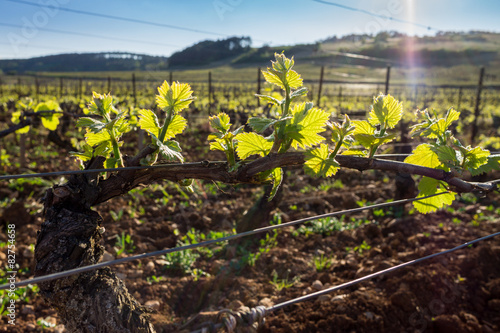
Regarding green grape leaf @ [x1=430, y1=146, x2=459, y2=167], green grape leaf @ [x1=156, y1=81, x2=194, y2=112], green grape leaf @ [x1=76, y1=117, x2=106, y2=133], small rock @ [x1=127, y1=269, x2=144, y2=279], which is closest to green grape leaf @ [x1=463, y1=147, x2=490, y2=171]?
green grape leaf @ [x1=430, y1=146, x2=459, y2=167]

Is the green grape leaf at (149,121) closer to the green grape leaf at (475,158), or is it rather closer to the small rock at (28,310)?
the green grape leaf at (475,158)

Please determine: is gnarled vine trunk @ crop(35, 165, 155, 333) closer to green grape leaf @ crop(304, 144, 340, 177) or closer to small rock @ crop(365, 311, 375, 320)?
green grape leaf @ crop(304, 144, 340, 177)

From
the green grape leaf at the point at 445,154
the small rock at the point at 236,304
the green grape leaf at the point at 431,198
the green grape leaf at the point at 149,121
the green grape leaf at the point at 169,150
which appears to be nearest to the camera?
the green grape leaf at the point at 169,150

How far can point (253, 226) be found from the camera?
4074mm

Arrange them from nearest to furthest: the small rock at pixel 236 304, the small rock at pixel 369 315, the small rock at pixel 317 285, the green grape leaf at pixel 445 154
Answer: the green grape leaf at pixel 445 154 < the small rock at pixel 369 315 < the small rock at pixel 236 304 < the small rock at pixel 317 285

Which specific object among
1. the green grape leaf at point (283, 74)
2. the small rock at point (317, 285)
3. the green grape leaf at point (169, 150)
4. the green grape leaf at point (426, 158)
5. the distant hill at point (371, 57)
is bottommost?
the small rock at point (317, 285)

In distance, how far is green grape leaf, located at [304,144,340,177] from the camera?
3.71 ft

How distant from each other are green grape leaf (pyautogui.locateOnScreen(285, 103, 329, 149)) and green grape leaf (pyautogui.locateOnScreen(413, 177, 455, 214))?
60 centimetres

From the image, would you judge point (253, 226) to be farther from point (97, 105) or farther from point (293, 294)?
point (97, 105)

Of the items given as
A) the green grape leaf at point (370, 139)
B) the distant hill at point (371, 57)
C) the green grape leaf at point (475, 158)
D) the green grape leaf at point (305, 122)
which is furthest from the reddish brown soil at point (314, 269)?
the distant hill at point (371, 57)

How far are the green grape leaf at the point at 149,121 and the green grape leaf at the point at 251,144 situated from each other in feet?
0.97

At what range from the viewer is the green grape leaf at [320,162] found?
1.13 meters

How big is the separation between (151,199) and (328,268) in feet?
9.72

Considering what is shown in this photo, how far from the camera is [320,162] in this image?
3.76 feet
